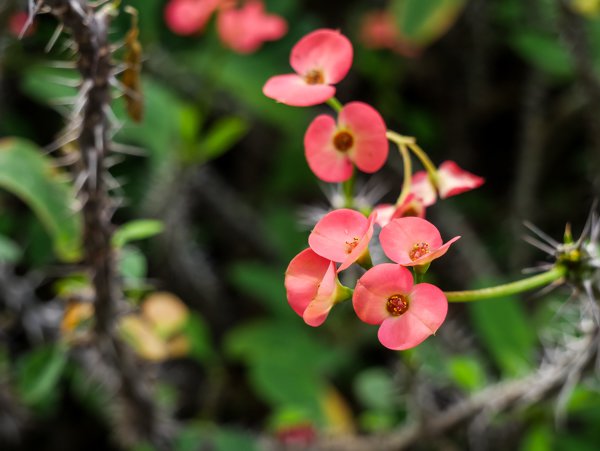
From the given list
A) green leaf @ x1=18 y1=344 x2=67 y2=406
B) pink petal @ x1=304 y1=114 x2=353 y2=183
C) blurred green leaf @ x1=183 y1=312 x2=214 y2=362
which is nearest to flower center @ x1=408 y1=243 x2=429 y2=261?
pink petal @ x1=304 y1=114 x2=353 y2=183

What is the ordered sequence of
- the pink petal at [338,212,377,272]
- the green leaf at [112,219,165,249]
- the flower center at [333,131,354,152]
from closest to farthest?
the pink petal at [338,212,377,272], the flower center at [333,131,354,152], the green leaf at [112,219,165,249]

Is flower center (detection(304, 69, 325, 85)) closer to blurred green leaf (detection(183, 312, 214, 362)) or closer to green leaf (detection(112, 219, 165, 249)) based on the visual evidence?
green leaf (detection(112, 219, 165, 249))

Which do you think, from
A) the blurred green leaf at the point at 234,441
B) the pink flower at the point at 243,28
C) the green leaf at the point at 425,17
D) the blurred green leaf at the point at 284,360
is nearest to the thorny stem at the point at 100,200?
the blurred green leaf at the point at 234,441

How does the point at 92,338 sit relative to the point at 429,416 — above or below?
above

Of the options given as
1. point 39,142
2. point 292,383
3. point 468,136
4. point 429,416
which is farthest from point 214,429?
point 468,136

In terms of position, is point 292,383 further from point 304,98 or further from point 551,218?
point 304,98

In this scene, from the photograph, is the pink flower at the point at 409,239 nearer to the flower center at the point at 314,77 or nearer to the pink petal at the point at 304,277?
the pink petal at the point at 304,277
